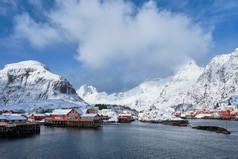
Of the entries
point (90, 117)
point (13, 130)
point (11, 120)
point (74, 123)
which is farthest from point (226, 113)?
point (13, 130)

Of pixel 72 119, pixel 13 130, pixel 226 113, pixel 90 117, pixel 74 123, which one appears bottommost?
pixel 226 113

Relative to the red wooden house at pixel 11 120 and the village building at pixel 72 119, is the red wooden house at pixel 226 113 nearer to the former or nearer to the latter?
the village building at pixel 72 119

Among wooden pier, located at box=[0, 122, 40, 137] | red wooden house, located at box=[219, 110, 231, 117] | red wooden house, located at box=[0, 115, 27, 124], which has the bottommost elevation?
red wooden house, located at box=[219, 110, 231, 117]

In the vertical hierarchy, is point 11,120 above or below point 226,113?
above

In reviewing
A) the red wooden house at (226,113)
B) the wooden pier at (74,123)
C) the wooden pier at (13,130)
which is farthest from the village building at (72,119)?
the red wooden house at (226,113)

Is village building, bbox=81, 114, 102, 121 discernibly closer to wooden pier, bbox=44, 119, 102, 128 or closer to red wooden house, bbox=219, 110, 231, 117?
wooden pier, bbox=44, 119, 102, 128

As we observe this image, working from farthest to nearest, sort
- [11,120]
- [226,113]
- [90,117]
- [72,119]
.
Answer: [226,113]
[72,119]
[90,117]
[11,120]

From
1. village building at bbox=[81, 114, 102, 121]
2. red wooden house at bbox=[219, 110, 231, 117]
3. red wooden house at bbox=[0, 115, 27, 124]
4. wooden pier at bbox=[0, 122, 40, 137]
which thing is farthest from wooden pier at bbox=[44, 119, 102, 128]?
red wooden house at bbox=[219, 110, 231, 117]

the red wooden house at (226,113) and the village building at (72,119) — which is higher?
the village building at (72,119)

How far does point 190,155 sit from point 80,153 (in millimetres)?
21288

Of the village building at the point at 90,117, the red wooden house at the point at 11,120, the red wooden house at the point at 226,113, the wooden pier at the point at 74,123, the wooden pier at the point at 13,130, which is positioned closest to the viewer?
the wooden pier at the point at 13,130

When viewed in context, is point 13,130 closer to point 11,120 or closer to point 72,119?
point 11,120

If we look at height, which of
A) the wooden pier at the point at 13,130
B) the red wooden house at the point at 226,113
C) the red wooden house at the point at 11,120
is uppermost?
the red wooden house at the point at 11,120

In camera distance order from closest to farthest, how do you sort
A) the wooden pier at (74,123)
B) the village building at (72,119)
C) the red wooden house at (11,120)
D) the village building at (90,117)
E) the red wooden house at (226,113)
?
the red wooden house at (11,120), the wooden pier at (74,123), the village building at (72,119), the village building at (90,117), the red wooden house at (226,113)
